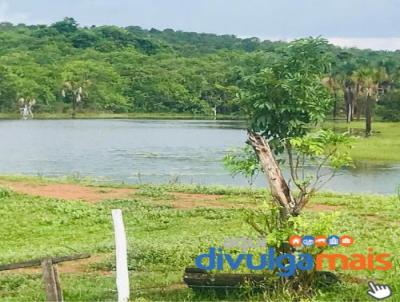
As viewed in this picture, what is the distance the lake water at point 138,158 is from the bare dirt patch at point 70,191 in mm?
4850

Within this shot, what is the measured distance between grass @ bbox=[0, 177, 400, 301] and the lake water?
281 inches

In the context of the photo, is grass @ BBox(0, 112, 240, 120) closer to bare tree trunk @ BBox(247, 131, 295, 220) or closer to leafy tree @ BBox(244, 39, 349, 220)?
leafy tree @ BBox(244, 39, 349, 220)

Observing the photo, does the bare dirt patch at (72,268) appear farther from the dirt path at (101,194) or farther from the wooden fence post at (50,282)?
the dirt path at (101,194)

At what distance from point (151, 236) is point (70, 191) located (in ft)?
21.4

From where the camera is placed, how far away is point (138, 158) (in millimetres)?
35531

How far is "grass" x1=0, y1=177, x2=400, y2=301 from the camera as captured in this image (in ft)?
27.0

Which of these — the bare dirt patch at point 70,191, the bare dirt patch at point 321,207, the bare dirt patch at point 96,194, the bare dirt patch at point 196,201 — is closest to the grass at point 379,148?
the bare dirt patch at point 196,201

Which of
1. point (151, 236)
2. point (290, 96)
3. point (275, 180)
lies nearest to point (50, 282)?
point (275, 180)

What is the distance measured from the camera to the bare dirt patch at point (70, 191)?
59.3ft

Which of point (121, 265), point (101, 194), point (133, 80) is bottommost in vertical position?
point (101, 194)

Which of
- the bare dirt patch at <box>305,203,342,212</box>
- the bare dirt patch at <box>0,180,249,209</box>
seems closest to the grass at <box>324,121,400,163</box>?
the bare dirt patch at <box>0,180,249,209</box>

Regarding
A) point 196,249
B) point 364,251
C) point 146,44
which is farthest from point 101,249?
point 146,44

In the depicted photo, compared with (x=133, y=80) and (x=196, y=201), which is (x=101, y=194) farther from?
(x=133, y=80)

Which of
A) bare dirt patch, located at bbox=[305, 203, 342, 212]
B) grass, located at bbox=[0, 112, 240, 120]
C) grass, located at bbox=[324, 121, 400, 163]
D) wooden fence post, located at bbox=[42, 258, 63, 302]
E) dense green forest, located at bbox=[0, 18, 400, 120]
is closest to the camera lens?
wooden fence post, located at bbox=[42, 258, 63, 302]
